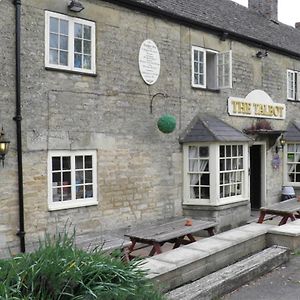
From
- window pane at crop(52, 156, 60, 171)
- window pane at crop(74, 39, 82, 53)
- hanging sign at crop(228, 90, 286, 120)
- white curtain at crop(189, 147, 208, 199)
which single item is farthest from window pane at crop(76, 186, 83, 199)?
hanging sign at crop(228, 90, 286, 120)

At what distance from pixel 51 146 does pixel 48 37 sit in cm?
210

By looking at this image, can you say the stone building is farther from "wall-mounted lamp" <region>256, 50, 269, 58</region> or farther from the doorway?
the doorway

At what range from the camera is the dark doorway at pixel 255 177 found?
49.4 feet

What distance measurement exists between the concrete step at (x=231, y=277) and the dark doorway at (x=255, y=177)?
7473 mm

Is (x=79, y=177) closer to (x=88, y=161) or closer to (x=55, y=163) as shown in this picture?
(x=88, y=161)

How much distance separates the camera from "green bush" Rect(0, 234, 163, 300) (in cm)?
370

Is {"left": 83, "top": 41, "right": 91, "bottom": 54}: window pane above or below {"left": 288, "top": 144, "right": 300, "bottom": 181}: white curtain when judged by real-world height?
above

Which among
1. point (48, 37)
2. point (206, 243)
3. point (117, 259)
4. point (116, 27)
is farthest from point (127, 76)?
point (117, 259)

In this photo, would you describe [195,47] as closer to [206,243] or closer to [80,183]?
[80,183]

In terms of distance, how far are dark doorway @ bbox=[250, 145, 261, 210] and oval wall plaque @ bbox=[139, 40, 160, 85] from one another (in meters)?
5.86

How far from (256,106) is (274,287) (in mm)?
8719

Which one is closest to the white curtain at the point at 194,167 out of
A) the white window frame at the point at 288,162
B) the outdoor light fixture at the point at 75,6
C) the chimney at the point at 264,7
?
the outdoor light fixture at the point at 75,6

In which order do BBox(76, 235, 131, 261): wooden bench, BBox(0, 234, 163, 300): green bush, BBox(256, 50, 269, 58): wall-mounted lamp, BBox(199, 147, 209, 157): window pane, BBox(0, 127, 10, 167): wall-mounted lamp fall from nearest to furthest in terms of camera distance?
BBox(0, 234, 163, 300): green bush → BBox(76, 235, 131, 261): wooden bench → BBox(0, 127, 10, 167): wall-mounted lamp → BBox(199, 147, 209, 157): window pane → BBox(256, 50, 269, 58): wall-mounted lamp

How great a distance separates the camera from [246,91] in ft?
45.1
